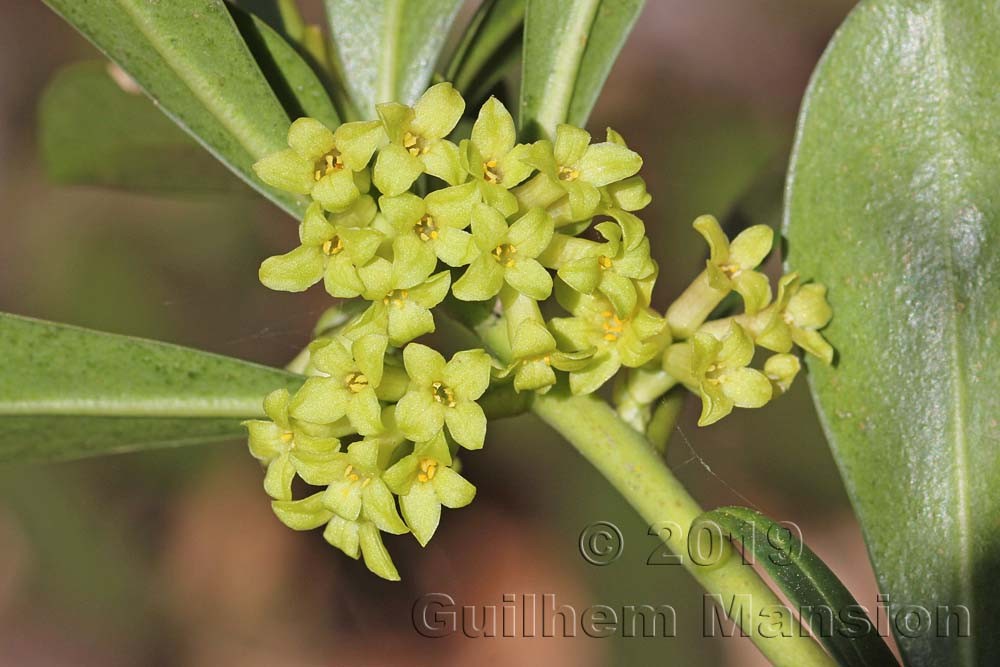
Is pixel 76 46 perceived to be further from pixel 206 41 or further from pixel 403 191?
pixel 403 191

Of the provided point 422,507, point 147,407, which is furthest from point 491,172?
point 147,407

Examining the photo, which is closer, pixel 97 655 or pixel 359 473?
pixel 359 473

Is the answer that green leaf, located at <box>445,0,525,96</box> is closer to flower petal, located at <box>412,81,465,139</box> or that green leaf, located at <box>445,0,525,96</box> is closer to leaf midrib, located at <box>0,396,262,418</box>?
flower petal, located at <box>412,81,465,139</box>

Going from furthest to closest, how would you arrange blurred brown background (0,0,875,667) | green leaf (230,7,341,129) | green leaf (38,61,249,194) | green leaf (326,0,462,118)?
blurred brown background (0,0,875,667)
green leaf (38,61,249,194)
green leaf (326,0,462,118)
green leaf (230,7,341,129)

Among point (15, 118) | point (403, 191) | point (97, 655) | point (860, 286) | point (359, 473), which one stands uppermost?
point (15, 118)

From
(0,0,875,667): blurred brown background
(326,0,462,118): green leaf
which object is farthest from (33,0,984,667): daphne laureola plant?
(0,0,875,667): blurred brown background

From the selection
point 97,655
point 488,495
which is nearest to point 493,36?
point 488,495
